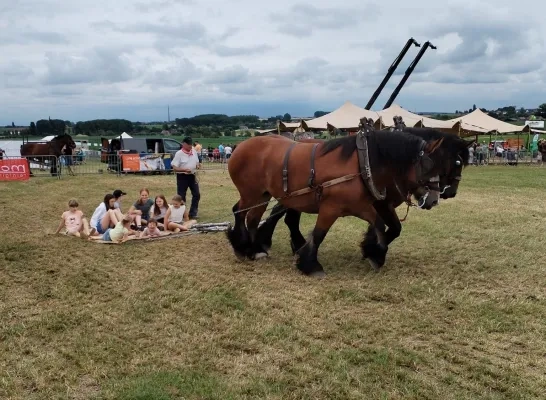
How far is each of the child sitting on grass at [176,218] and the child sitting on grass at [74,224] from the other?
46.9 inches

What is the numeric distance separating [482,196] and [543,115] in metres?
52.2

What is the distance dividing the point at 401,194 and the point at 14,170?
657 inches

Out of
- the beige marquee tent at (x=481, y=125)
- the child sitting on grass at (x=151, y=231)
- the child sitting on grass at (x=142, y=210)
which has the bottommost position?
the child sitting on grass at (x=151, y=231)

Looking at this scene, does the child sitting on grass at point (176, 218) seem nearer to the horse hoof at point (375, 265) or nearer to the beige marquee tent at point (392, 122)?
the horse hoof at point (375, 265)

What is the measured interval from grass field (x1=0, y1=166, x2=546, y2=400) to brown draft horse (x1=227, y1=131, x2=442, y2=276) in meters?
0.68

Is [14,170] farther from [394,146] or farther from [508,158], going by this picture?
[508,158]

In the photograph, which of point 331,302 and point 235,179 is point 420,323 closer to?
point 331,302

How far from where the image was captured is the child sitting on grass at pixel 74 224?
812 cm

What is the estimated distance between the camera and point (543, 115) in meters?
57.6

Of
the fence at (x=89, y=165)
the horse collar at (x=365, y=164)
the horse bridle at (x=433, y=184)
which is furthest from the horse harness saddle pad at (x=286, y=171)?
the fence at (x=89, y=165)

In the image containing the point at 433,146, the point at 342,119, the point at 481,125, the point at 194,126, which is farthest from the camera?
the point at 194,126

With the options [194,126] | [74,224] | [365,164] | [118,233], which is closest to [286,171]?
[365,164]

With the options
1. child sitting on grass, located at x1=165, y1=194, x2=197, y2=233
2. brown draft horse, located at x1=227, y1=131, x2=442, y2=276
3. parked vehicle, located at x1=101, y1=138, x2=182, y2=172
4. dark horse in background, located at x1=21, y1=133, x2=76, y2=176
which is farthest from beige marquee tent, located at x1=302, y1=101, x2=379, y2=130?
brown draft horse, located at x1=227, y1=131, x2=442, y2=276

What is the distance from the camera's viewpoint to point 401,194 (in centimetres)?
609
